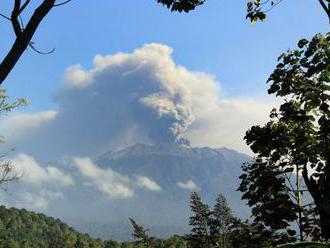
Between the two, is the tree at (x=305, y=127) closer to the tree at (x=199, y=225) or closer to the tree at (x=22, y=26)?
the tree at (x=22, y=26)

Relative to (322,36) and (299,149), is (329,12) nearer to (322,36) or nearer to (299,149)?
(322,36)

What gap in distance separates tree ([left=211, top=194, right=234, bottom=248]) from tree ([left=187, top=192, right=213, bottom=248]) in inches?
13.7

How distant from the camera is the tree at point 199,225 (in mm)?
29344

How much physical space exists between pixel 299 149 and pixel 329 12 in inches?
167

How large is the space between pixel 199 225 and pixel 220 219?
1.66m

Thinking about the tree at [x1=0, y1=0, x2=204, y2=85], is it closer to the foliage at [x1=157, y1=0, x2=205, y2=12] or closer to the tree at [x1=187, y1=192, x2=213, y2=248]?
the foliage at [x1=157, y1=0, x2=205, y2=12]

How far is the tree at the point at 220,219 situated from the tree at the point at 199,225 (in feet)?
1.14

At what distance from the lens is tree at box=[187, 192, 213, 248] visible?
29344mm

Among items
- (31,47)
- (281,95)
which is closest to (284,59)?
(281,95)

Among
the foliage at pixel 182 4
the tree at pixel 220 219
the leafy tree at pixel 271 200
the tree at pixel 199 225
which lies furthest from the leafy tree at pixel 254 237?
the tree at pixel 199 225

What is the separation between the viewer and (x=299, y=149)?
13.2 meters

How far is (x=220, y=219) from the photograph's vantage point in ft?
98.8

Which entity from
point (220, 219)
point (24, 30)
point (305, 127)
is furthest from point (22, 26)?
point (220, 219)

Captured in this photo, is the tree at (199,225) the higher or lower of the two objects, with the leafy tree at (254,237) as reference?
higher
